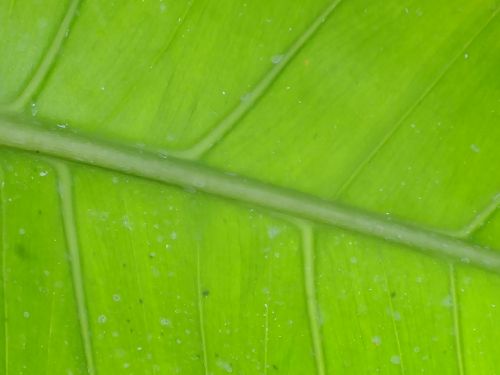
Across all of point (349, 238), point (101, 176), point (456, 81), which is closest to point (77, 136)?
point (101, 176)

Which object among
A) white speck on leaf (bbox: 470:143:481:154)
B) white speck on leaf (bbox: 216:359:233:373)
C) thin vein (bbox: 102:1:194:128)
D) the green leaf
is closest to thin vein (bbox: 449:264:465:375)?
the green leaf

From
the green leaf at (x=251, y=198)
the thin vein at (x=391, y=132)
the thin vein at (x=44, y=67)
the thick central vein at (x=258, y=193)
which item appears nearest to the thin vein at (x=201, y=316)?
the green leaf at (x=251, y=198)

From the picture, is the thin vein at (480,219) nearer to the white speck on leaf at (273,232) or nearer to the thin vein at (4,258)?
the white speck on leaf at (273,232)

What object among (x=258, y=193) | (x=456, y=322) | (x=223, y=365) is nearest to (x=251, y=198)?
(x=258, y=193)

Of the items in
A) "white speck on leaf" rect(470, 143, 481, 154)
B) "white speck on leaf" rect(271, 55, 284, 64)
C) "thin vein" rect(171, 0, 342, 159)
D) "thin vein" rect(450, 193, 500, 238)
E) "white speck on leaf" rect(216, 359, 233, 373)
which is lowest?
"white speck on leaf" rect(216, 359, 233, 373)

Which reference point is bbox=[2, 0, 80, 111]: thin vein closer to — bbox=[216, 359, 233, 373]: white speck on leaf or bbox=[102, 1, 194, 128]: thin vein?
bbox=[102, 1, 194, 128]: thin vein

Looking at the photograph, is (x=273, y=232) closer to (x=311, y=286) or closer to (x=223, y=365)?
(x=311, y=286)
